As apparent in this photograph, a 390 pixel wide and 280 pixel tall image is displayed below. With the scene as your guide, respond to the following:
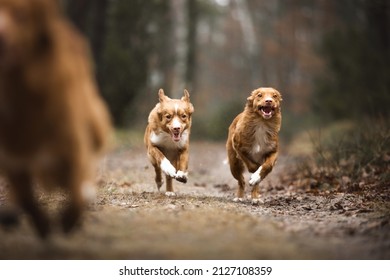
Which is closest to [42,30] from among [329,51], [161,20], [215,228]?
[215,228]

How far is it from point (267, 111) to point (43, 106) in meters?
4.84

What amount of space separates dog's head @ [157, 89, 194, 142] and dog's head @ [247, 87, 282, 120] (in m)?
1.05

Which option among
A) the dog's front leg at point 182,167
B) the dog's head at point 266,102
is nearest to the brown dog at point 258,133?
the dog's head at point 266,102

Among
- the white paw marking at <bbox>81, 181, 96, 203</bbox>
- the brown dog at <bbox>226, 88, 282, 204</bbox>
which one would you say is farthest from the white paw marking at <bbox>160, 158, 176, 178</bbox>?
the white paw marking at <bbox>81, 181, 96, 203</bbox>

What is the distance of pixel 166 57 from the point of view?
27938 mm

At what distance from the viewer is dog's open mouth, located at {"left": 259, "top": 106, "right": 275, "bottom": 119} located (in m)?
8.39

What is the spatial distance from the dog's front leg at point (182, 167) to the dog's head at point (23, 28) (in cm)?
435

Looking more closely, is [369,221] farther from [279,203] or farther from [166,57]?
[166,57]

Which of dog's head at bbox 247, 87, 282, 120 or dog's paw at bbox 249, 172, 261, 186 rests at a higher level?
dog's head at bbox 247, 87, 282, 120

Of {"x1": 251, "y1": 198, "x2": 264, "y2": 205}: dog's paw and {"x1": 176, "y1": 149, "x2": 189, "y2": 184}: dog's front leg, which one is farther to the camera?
{"x1": 251, "y1": 198, "x2": 264, "y2": 205}: dog's paw

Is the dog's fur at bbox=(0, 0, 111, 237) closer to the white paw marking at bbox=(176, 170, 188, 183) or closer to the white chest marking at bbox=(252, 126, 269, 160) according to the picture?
the white paw marking at bbox=(176, 170, 188, 183)

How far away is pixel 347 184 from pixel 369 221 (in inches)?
122

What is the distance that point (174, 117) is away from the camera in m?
8.24

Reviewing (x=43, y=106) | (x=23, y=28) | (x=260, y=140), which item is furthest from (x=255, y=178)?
(x=23, y=28)
